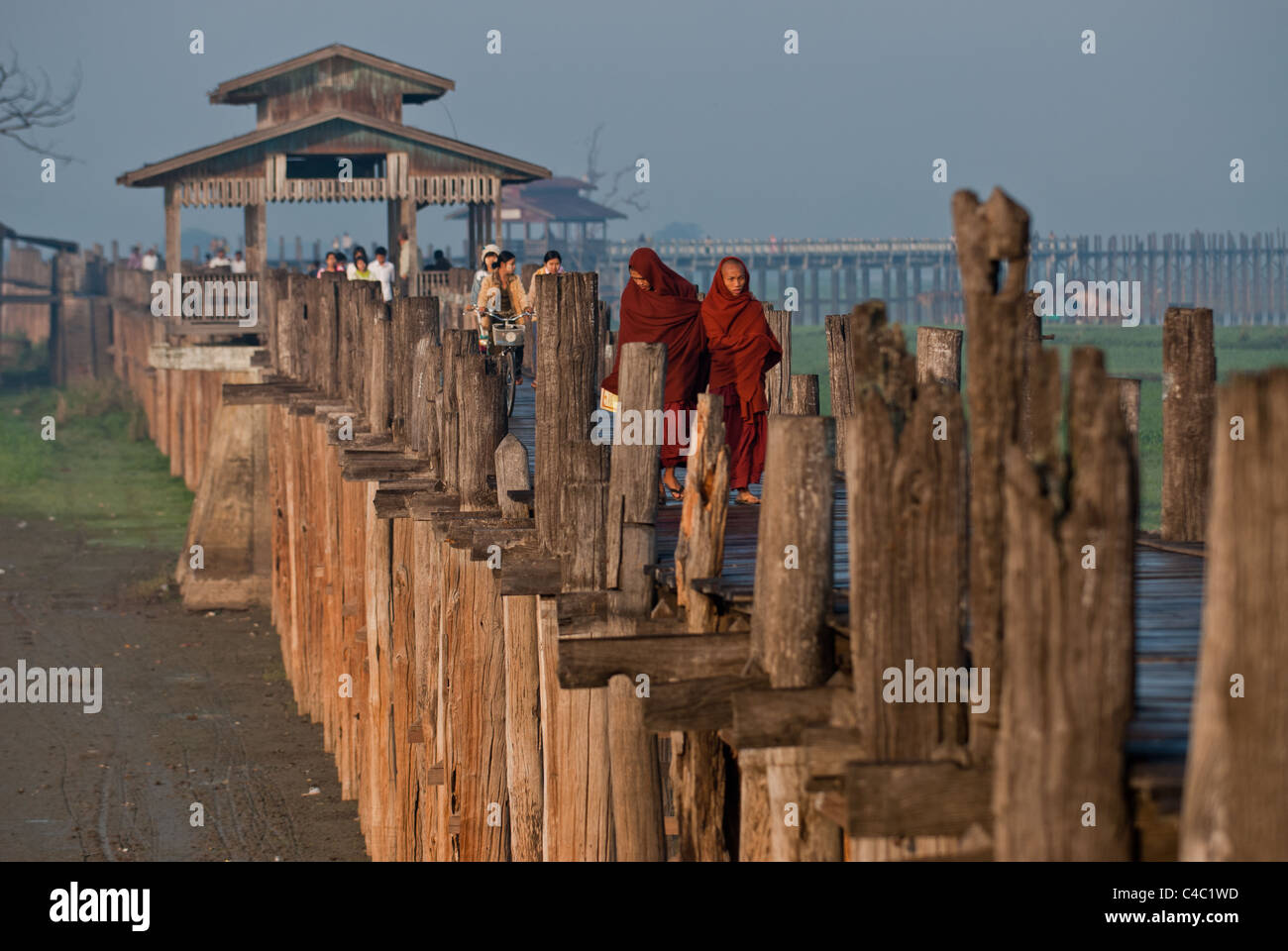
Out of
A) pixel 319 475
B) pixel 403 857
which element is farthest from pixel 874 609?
pixel 319 475

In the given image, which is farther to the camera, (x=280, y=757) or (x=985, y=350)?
(x=280, y=757)

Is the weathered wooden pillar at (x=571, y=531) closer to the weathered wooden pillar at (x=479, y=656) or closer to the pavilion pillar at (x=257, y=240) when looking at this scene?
the weathered wooden pillar at (x=479, y=656)

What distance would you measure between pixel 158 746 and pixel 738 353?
8.07 meters

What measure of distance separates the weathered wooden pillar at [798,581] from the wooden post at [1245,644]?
6.24ft

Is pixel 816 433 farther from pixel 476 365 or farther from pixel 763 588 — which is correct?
pixel 476 365

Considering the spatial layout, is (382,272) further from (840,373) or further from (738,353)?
(738,353)

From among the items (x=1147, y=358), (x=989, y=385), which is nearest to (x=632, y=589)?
(x=989, y=385)

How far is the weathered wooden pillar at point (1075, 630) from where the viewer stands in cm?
335

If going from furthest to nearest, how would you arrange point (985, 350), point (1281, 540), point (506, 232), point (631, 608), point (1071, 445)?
point (506, 232), point (631, 608), point (985, 350), point (1071, 445), point (1281, 540)

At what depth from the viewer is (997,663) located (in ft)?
12.9

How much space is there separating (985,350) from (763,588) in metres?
1.30

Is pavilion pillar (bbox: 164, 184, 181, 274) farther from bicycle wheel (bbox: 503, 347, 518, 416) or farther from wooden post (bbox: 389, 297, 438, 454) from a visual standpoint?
wooden post (bbox: 389, 297, 438, 454)

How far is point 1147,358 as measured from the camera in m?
51.4

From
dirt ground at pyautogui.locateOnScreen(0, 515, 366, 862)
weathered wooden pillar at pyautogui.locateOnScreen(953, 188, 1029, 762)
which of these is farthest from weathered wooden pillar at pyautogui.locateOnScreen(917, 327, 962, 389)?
dirt ground at pyautogui.locateOnScreen(0, 515, 366, 862)
